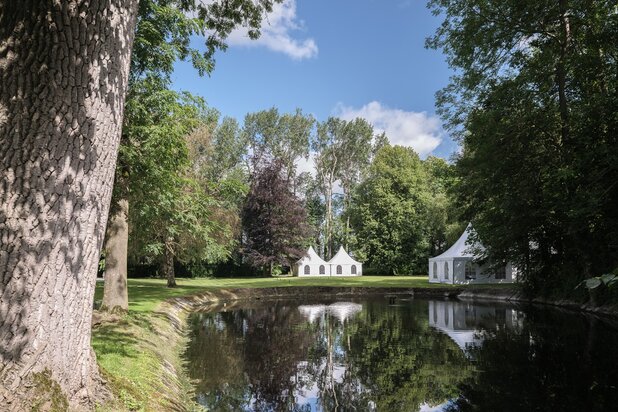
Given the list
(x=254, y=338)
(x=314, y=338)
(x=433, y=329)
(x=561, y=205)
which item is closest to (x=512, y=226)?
(x=561, y=205)

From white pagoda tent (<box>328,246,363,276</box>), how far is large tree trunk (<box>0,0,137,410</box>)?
3928 centimetres

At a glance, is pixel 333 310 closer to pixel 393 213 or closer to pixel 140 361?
pixel 140 361

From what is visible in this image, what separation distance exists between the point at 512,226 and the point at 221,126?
3372 centimetres

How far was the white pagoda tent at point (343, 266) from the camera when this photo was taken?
42.2 meters

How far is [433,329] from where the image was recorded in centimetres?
1395

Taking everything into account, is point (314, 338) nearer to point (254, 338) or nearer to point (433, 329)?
point (254, 338)

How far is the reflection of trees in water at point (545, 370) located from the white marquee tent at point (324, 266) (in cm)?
2807

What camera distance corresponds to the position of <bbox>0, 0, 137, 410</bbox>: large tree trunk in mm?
3094

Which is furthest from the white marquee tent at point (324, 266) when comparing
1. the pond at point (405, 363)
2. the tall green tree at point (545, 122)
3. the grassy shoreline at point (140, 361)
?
the grassy shoreline at point (140, 361)

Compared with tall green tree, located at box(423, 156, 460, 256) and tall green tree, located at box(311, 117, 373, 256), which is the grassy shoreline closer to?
tall green tree, located at box(423, 156, 460, 256)

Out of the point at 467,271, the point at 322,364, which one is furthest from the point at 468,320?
the point at 467,271

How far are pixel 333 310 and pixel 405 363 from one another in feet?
33.6

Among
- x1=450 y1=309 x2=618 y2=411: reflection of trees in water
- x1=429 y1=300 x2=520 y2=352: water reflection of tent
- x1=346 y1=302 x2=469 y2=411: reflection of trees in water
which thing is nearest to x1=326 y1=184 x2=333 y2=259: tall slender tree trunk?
x1=429 y1=300 x2=520 y2=352: water reflection of tent

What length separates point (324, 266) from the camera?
4191cm
